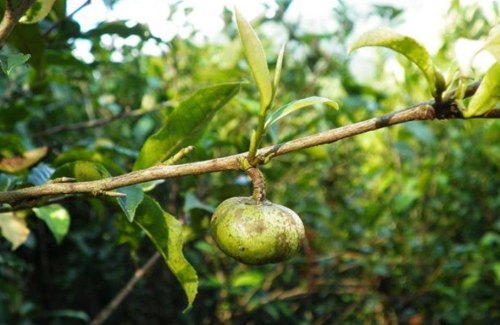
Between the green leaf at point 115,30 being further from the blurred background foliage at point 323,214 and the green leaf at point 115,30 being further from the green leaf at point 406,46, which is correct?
the green leaf at point 406,46

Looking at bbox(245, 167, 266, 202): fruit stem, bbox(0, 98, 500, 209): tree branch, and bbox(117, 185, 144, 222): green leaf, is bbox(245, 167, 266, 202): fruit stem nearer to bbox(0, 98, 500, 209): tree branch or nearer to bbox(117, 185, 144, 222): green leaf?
bbox(0, 98, 500, 209): tree branch

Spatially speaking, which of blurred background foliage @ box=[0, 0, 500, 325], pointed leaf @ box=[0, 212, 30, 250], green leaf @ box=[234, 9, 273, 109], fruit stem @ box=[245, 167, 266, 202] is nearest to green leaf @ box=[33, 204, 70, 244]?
pointed leaf @ box=[0, 212, 30, 250]

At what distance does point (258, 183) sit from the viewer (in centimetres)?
89

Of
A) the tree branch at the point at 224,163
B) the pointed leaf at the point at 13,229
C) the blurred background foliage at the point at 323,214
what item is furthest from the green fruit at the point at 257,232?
the blurred background foliage at the point at 323,214

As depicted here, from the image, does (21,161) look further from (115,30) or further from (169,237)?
(169,237)

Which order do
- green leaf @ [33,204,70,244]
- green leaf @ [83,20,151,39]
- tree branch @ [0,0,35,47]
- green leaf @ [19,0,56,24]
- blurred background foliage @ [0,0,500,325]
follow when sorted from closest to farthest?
tree branch @ [0,0,35,47]
green leaf @ [19,0,56,24]
green leaf @ [33,204,70,244]
green leaf @ [83,20,151,39]
blurred background foliage @ [0,0,500,325]

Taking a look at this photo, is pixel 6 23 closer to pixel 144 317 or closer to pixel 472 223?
pixel 144 317

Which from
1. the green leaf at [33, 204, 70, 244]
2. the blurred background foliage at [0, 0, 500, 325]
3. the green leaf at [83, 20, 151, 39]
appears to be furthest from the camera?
the blurred background foliage at [0, 0, 500, 325]

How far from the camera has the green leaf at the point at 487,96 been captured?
0.77 meters

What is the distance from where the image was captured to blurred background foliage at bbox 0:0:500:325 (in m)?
2.62

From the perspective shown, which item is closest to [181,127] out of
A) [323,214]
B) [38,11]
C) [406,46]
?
[38,11]

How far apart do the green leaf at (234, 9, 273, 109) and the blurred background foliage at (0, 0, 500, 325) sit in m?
1.64

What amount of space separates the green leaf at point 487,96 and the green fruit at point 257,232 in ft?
0.96

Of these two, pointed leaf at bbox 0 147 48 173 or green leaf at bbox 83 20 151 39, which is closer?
pointed leaf at bbox 0 147 48 173
